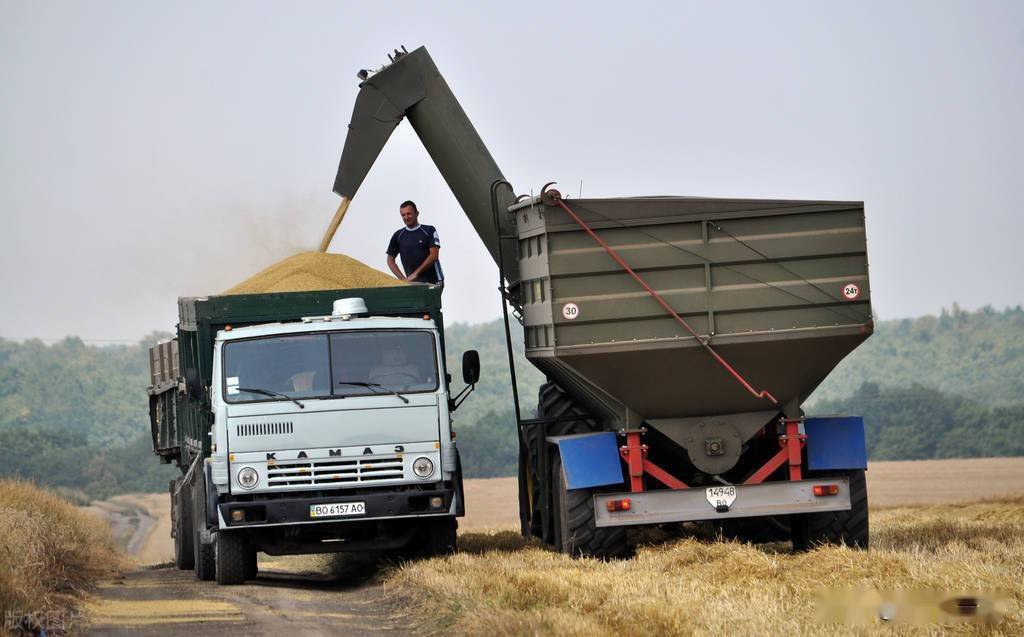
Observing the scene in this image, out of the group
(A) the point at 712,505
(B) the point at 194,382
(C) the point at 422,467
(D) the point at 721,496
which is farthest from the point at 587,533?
(B) the point at 194,382

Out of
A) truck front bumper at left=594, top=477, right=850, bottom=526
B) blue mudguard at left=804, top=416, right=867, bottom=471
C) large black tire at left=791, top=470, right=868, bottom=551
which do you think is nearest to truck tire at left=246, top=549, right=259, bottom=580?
truck front bumper at left=594, top=477, right=850, bottom=526

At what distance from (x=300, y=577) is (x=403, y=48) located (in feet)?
21.3

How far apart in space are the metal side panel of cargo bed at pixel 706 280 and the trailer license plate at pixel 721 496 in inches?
47.5

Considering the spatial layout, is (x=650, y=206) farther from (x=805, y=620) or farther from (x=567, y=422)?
(x=805, y=620)

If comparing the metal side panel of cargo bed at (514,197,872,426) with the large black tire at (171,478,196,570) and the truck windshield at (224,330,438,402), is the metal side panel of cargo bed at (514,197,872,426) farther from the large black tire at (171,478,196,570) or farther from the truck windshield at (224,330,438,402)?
the large black tire at (171,478,196,570)

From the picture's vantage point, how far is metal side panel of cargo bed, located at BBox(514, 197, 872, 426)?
14.2 m

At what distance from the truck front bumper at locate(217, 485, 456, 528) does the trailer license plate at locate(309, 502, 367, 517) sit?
27mm

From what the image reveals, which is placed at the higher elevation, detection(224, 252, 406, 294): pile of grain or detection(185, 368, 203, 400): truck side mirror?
detection(224, 252, 406, 294): pile of grain

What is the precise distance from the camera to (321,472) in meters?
14.9

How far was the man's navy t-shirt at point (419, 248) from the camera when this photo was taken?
18094 millimetres

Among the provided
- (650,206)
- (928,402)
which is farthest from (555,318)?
(928,402)

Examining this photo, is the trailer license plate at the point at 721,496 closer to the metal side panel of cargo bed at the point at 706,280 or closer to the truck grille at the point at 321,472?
the metal side panel of cargo bed at the point at 706,280

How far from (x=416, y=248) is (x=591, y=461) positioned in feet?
14.7

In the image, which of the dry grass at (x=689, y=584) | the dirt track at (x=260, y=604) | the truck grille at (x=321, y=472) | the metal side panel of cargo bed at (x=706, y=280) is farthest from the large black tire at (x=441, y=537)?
the metal side panel of cargo bed at (x=706, y=280)
